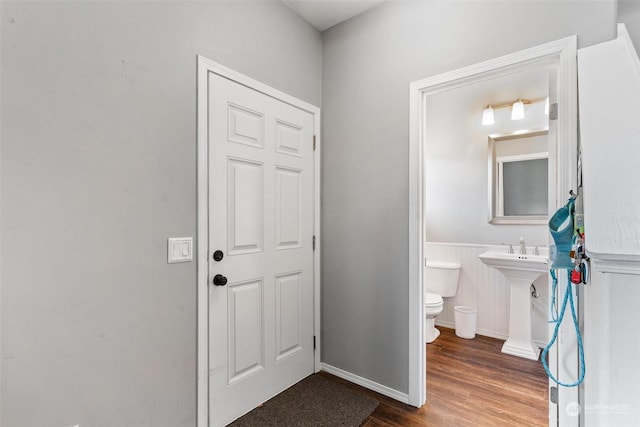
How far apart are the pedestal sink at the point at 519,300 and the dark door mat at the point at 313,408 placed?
5.15 feet

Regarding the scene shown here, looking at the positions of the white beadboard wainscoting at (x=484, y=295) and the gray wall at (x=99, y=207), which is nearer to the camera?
the gray wall at (x=99, y=207)

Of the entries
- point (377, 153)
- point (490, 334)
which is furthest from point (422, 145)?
point (490, 334)

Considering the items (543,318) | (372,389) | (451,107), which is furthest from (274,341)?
(451,107)

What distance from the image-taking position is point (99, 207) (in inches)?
51.0

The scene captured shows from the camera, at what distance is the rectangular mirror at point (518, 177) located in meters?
2.98

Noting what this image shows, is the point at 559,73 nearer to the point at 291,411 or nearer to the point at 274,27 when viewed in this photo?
the point at 274,27

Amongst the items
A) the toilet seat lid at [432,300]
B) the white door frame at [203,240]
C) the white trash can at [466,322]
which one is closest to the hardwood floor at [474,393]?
the white trash can at [466,322]

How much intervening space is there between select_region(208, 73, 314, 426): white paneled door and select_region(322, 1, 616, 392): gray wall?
0.20 meters

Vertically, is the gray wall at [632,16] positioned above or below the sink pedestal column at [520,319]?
above

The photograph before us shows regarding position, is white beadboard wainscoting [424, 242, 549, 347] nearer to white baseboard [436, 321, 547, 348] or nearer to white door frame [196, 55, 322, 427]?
white baseboard [436, 321, 547, 348]

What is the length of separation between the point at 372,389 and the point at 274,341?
0.77 metres

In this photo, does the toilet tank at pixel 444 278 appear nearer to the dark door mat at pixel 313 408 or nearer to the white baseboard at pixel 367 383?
the white baseboard at pixel 367 383

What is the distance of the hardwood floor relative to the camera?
5.96 feet

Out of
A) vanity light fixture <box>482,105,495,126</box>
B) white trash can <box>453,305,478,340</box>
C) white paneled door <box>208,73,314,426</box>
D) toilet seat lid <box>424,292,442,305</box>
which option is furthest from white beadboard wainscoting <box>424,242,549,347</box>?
white paneled door <box>208,73,314,426</box>
